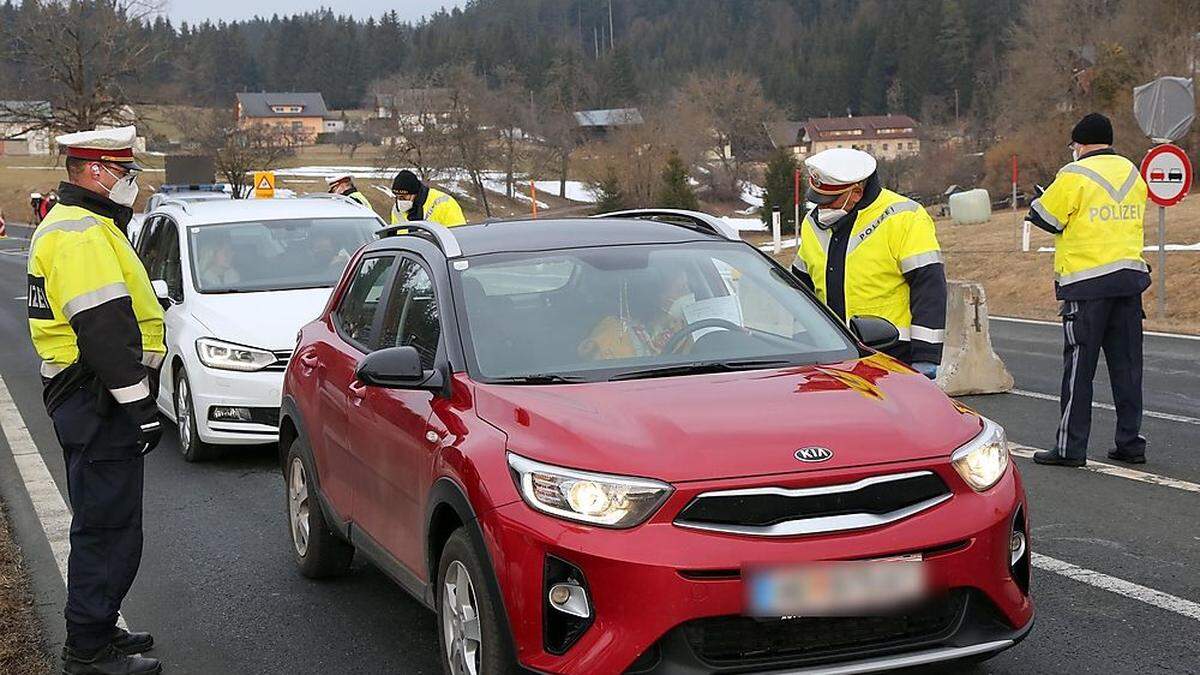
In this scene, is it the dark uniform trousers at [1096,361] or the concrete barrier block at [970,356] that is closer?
the dark uniform trousers at [1096,361]

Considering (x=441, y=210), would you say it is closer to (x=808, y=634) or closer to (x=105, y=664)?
(x=105, y=664)

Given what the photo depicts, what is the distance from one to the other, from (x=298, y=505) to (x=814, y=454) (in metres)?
3.40

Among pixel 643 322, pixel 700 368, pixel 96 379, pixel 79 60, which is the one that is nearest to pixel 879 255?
pixel 643 322

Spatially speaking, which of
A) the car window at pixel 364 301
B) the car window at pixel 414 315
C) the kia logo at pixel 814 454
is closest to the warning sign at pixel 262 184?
the car window at pixel 364 301

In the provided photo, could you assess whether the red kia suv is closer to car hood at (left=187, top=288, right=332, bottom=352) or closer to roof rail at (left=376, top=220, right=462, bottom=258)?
roof rail at (left=376, top=220, right=462, bottom=258)

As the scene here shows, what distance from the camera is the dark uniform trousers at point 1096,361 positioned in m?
8.12

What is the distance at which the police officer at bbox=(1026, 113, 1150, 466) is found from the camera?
8031 millimetres

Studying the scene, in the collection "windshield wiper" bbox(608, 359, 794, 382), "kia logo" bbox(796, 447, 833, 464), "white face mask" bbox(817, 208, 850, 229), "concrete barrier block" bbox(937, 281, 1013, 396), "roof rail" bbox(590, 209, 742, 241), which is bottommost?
"concrete barrier block" bbox(937, 281, 1013, 396)

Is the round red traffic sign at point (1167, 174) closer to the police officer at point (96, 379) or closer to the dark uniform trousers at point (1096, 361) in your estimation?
the dark uniform trousers at point (1096, 361)

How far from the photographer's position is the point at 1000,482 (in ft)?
13.9

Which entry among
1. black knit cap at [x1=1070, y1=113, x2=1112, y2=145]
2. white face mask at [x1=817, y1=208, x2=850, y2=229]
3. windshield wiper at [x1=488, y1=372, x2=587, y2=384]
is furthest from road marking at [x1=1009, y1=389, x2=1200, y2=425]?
windshield wiper at [x1=488, y1=372, x2=587, y2=384]

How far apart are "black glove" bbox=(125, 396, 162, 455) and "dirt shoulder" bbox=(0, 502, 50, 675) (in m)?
0.94

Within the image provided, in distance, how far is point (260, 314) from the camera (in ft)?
31.4

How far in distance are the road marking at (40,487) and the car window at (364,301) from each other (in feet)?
4.89
